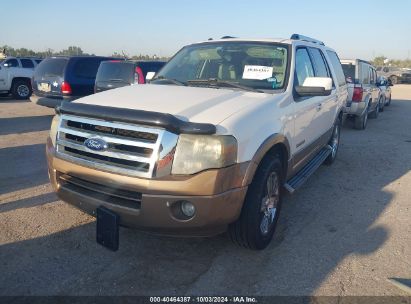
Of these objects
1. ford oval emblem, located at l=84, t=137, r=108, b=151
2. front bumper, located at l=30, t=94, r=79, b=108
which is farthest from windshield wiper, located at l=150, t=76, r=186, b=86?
front bumper, located at l=30, t=94, r=79, b=108

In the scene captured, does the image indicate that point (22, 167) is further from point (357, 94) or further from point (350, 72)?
point (350, 72)

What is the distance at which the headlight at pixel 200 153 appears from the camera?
9.05ft

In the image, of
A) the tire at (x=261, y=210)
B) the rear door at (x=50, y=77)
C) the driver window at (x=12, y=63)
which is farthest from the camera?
the driver window at (x=12, y=63)

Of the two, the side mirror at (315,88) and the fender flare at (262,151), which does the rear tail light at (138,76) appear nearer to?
the side mirror at (315,88)

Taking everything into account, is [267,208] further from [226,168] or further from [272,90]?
[272,90]

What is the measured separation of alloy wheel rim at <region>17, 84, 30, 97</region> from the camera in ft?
53.0

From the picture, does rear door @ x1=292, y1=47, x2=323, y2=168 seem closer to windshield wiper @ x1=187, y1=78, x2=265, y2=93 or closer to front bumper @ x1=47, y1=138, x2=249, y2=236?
windshield wiper @ x1=187, y1=78, x2=265, y2=93

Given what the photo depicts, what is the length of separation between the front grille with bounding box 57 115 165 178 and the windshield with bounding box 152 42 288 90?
4.66 feet

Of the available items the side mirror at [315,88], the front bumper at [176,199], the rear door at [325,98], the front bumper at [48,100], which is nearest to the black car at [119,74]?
the front bumper at [48,100]

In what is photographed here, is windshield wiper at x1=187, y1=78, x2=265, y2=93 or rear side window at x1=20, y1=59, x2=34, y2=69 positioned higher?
windshield wiper at x1=187, y1=78, x2=265, y2=93

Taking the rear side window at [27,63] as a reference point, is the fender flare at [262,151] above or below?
below

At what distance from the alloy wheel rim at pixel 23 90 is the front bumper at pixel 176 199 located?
1502 centimetres

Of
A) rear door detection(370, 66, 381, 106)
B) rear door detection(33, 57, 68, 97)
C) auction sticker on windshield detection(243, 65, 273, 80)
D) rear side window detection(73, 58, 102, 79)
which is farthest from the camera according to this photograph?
rear door detection(370, 66, 381, 106)

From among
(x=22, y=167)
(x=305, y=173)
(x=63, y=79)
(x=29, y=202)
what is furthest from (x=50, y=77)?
(x=305, y=173)
